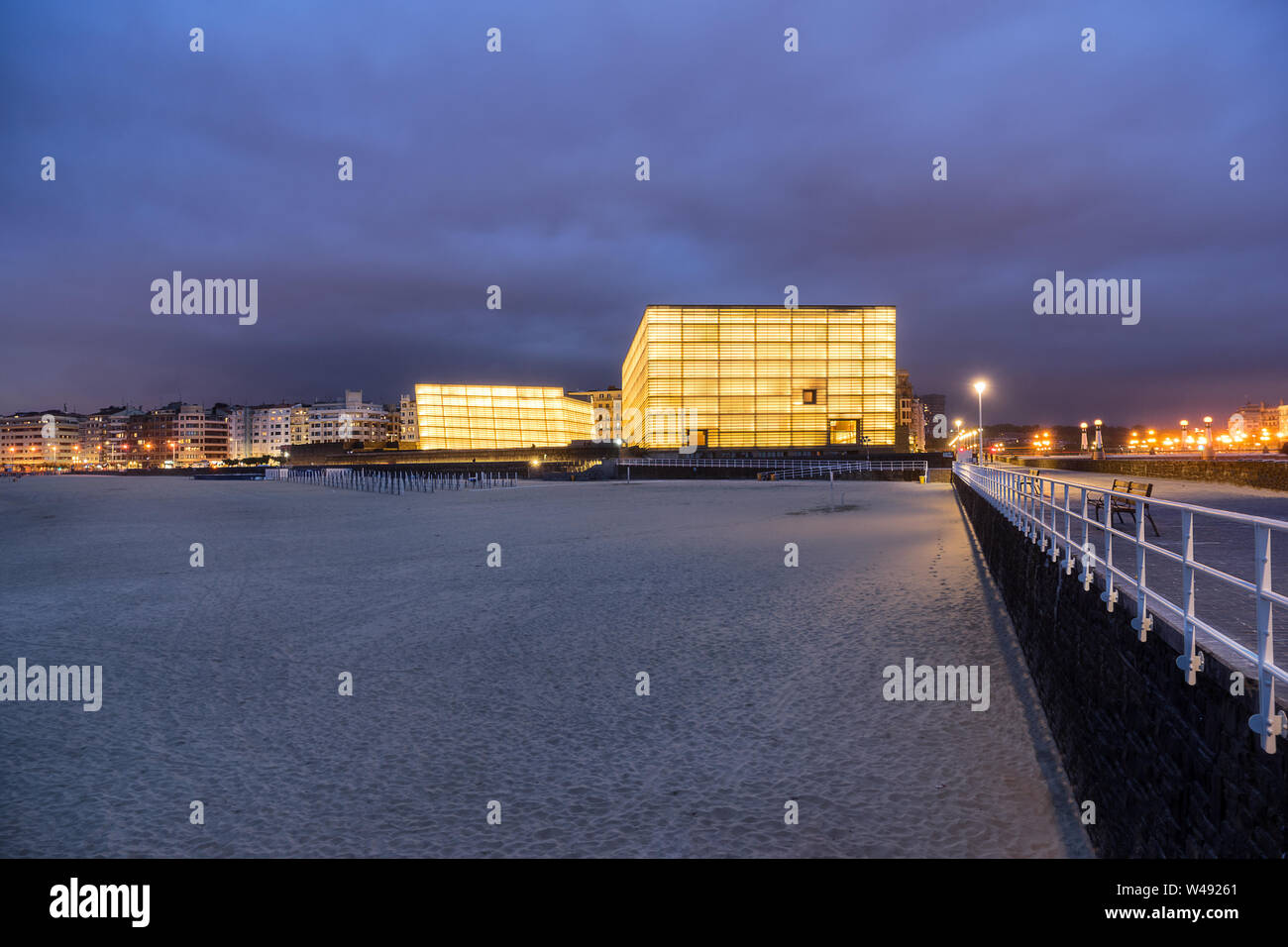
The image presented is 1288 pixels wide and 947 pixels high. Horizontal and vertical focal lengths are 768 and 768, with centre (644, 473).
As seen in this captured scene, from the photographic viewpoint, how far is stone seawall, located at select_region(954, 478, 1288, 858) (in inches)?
134

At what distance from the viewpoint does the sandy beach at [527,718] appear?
17.0 feet

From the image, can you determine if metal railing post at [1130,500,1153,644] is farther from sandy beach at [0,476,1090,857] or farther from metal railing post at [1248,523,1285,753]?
sandy beach at [0,476,1090,857]

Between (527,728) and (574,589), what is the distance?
21.0 feet

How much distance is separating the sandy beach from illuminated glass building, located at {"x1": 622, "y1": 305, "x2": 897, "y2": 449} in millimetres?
85349

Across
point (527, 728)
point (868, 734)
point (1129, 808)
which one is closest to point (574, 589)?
point (527, 728)

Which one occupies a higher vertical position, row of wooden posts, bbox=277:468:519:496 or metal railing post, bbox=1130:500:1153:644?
metal railing post, bbox=1130:500:1153:644

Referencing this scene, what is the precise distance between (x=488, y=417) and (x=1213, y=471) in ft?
356

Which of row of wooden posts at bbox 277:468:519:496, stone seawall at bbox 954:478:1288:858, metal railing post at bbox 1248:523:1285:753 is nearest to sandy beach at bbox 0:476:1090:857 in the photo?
stone seawall at bbox 954:478:1288:858

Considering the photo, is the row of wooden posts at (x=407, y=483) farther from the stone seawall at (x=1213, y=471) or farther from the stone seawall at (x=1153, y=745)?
the stone seawall at (x=1153, y=745)

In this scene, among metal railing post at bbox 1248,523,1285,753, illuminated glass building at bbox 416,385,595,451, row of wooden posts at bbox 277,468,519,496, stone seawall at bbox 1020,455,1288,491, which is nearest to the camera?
metal railing post at bbox 1248,523,1285,753

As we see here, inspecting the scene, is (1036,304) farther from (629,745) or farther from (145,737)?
(145,737)

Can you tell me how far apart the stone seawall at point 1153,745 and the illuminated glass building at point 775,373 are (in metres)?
92.4

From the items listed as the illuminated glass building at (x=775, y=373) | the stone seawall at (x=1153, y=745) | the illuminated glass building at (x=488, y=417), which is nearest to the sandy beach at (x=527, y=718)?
the stone seawall at (x=1153, y=745)
